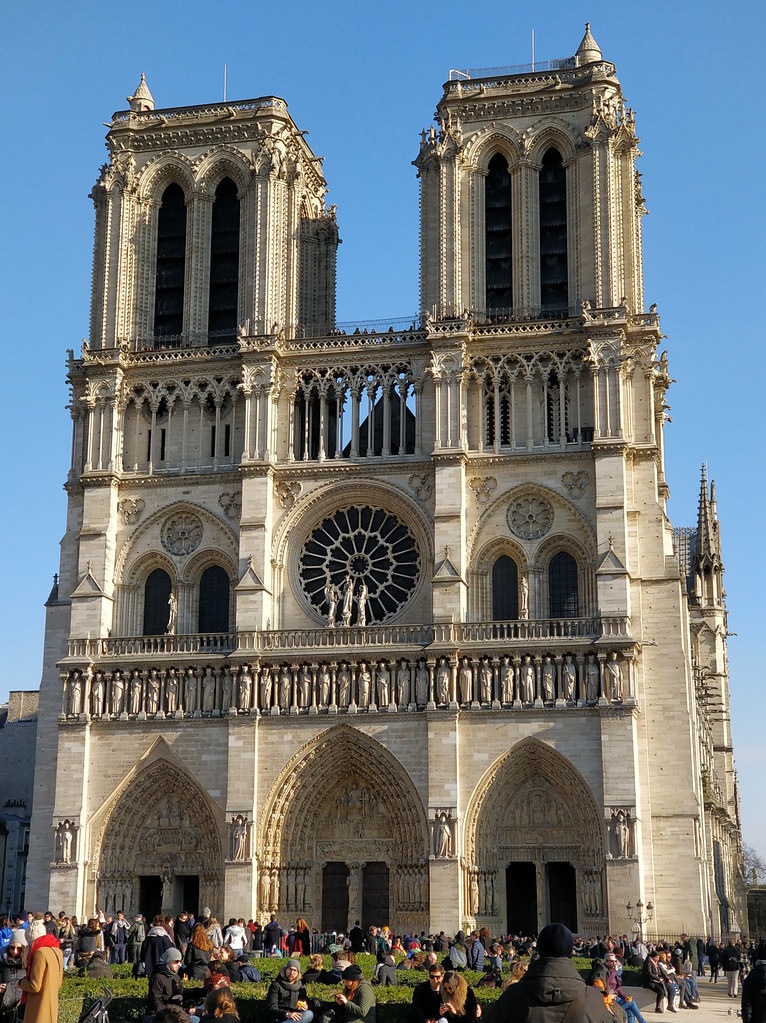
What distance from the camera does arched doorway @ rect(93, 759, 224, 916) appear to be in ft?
120

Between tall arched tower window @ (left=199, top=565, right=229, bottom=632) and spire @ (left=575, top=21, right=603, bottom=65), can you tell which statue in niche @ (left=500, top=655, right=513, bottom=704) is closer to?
tall arched tower window @ (left=199, top=565, right=229, bottom=632)

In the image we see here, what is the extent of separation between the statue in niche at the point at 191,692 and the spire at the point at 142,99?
55.5 feet

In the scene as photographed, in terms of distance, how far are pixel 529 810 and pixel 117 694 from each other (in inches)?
424

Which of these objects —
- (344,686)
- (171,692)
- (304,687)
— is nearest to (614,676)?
(344,686)

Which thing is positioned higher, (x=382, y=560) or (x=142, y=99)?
(x=142, y=99)

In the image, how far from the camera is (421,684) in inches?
1406

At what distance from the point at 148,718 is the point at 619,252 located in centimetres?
1704

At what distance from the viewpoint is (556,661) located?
3525cm

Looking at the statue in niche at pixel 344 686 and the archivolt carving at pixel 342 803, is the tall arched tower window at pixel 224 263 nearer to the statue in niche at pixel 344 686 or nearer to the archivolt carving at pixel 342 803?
the statue in niche at pixel 344 686

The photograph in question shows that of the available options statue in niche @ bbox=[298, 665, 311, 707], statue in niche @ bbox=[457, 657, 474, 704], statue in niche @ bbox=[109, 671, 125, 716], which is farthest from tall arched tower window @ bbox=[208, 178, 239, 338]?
statue in niche @ bbox=[457, 657, 474, 704]

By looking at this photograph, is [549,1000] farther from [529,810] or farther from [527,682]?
[529,810]

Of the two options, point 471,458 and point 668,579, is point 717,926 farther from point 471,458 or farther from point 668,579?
point 471,458

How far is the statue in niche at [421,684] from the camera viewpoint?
35594 millimetres

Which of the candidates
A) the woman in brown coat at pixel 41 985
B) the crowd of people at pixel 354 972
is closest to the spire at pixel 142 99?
the crowd of people at pixel 354 972
